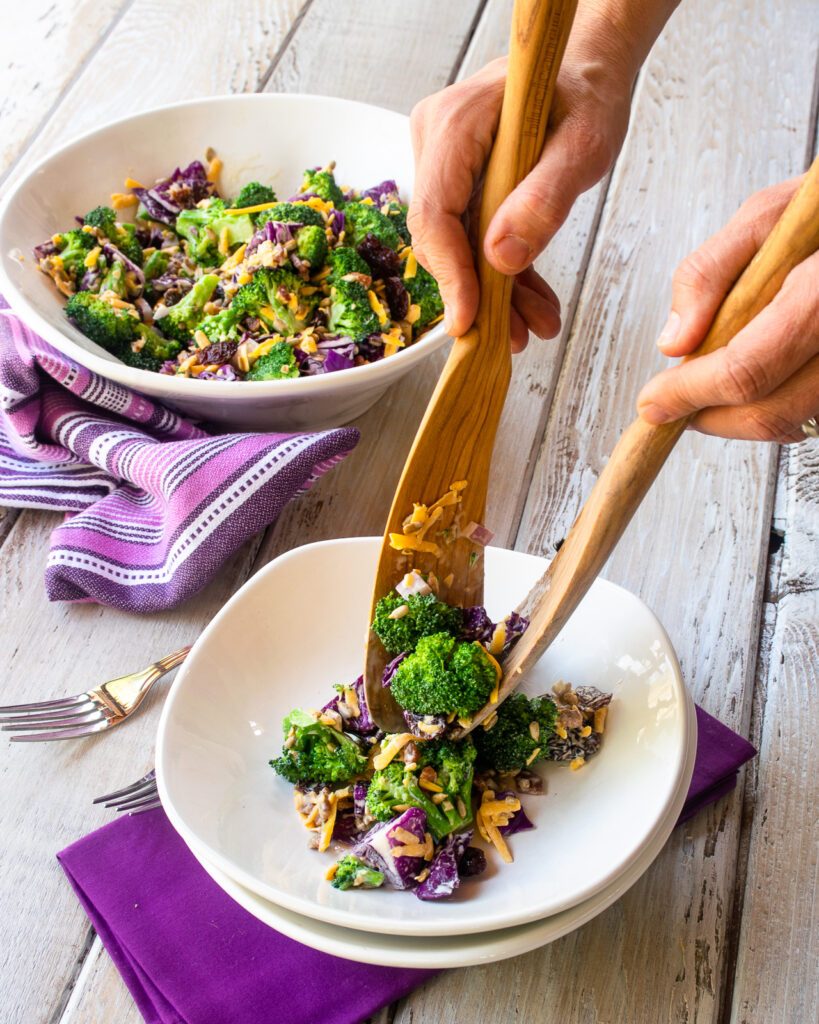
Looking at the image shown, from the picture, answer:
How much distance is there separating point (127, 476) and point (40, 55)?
1.40m

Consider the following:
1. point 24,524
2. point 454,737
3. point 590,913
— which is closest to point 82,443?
point 24,524

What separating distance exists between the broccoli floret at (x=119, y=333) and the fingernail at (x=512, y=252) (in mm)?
791

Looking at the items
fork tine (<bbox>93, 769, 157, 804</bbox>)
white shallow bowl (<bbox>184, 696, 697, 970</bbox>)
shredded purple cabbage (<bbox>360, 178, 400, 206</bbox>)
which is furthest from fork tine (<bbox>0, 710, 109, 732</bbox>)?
shredded purple cabbage (<bbox>360, 178, 400, 206</bbox>)

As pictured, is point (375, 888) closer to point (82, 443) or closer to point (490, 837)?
point (490, 837)

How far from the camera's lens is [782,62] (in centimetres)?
270

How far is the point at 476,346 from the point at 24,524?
89 cm

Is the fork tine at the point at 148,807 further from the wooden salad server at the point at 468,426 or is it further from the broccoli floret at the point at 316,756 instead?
the wooden salad server at the point at 468,426

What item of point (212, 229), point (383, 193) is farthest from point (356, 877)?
point (383, 193)

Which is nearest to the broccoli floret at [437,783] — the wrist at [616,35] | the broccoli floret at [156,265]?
the wrist at [616,35]

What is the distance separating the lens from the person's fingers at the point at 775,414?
1.10 meters

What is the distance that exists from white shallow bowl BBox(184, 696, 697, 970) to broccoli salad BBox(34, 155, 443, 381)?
874 mm

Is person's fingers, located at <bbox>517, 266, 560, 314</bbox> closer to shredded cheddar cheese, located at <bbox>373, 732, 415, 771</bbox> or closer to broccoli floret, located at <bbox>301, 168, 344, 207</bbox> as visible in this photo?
broccoli floret, located at <bbox>301, 168, 344, 207</bbox>

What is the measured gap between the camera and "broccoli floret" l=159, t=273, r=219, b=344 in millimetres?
1858

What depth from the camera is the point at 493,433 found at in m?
1.38
